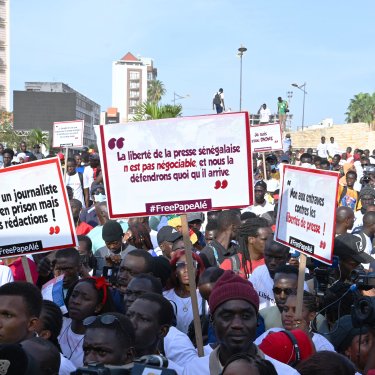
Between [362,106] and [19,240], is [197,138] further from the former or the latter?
[362,106]

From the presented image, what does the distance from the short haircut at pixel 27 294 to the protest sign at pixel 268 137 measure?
9.86 meters

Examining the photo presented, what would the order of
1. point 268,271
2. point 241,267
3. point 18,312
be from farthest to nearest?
point 241,267
point 268,271
point 18,312

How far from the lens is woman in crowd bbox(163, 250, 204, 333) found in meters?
5.39

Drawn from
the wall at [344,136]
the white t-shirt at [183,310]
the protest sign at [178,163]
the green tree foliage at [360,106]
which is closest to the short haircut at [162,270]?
the white t-shirt at [183,310]

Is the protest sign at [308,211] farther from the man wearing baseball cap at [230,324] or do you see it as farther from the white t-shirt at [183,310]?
the man wearing baseball cap at [230,324]

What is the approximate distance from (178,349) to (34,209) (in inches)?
64.0

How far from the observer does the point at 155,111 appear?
2948 centimetres

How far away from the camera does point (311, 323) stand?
471cm

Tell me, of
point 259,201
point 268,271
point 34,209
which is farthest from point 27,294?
point 259,201

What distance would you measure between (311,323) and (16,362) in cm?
257

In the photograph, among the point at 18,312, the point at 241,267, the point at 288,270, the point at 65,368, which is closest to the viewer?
the point at 65,368

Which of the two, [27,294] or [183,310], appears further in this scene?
[183,310]

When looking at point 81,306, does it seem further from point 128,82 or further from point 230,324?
point 128,82

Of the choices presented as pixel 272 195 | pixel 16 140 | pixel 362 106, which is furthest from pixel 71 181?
pixel 362 106
